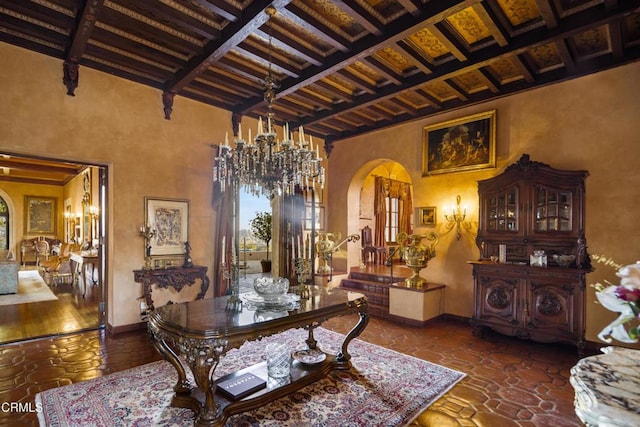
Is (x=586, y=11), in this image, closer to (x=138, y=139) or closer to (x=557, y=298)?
(x=557, y=298)

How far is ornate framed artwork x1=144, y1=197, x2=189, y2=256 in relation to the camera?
527 centimetres

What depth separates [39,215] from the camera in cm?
1298

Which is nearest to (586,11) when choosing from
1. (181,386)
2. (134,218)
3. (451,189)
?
(451,189)

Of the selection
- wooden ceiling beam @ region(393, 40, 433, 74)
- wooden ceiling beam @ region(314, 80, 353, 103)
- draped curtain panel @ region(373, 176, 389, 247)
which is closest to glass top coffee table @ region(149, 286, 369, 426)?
wooden ceiling beam @ region(393, 40, 433, 74)

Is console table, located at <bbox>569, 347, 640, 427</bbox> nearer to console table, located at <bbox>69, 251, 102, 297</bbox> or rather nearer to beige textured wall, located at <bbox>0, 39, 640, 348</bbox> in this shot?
beige textured wall, located at <bbox>0, 39, 640, 348</bbox>

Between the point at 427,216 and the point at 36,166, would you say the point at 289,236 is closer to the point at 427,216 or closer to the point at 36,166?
the point at 427,216

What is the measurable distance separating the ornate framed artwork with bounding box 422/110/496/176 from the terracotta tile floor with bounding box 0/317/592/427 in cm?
279

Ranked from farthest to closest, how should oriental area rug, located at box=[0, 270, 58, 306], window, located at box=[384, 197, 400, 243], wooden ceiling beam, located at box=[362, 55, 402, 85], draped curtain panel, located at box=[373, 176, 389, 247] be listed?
1. window, located at box=[384, 197, 400, 243]
2. draped curtain panel, located at box=[373, 176, 389, 247]
3. oriental area rug, located at box=[0, 270, 58, 306]
4. wooden ceiling beam, located at box=[362, 55, 402, 85]

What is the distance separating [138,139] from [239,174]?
2.63 m

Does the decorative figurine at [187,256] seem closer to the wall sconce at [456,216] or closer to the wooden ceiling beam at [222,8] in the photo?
the wooden ceiling beam at [222,8]

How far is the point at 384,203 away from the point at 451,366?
6.61 m

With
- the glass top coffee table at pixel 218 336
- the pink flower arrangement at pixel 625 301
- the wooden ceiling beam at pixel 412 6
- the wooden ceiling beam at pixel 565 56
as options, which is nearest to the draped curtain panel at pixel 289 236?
the glass top coffee table at pixel 218 336

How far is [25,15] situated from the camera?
360 cm

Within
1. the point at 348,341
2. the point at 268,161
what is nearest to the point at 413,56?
the point at 268,161
